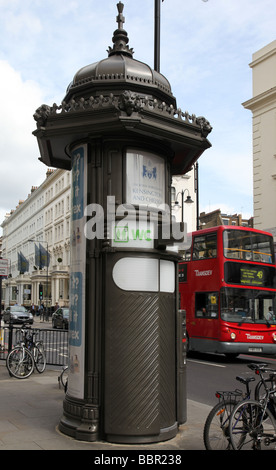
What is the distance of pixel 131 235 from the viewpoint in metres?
6.14

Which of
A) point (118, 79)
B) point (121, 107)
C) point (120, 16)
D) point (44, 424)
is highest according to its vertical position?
point (120, 16)

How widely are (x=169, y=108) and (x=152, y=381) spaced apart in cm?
335

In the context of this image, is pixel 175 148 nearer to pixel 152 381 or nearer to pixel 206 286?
pixel 152 381

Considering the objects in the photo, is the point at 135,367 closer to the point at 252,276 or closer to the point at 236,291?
the point at 236,291

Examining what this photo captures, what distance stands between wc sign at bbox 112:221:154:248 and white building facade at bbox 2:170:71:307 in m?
46.2

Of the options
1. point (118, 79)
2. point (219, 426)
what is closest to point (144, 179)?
point (118, 79)

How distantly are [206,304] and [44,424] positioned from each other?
984cm

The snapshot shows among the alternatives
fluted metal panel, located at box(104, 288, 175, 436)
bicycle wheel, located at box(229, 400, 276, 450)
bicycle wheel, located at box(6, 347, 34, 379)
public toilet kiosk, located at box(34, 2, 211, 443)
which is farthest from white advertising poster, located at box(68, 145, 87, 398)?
Answer: bicycle wheel, located at box(6, 347, 34, 379)

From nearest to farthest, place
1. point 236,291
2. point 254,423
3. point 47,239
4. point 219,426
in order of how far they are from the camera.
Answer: point 219,426, point 254,423, point 236,291, point 47,239

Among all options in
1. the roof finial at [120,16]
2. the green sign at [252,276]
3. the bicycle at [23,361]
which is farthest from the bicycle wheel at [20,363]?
the roof finial at [120,16]

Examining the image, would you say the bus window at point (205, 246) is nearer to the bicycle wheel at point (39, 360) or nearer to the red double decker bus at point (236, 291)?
the red double decker bus at point (236, 291)

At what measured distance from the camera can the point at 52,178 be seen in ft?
246

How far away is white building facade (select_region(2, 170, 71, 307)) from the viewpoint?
2616 inches
